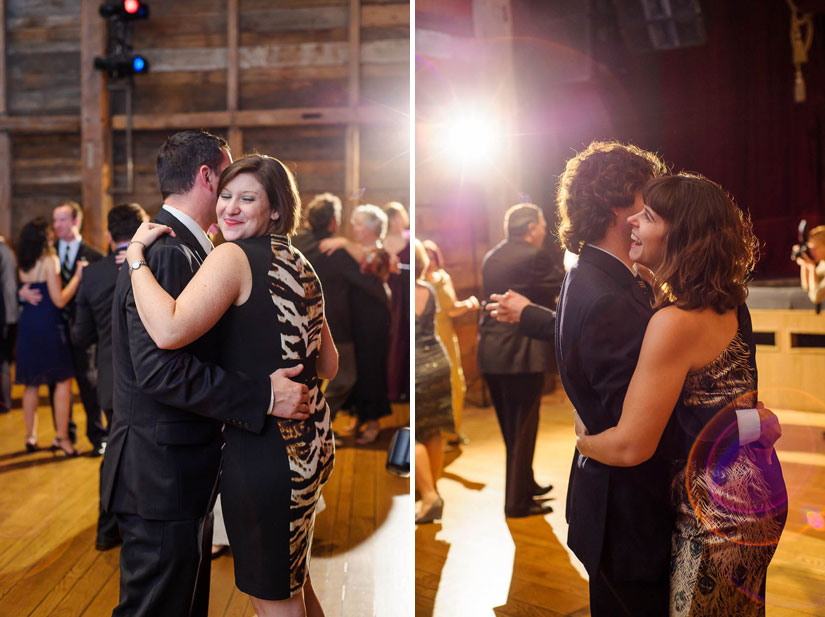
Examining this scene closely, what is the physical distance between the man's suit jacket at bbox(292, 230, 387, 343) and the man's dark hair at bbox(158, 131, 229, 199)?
8.49 ft

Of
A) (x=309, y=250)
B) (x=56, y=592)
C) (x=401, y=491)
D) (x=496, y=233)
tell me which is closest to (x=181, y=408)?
(x=56, y=592)

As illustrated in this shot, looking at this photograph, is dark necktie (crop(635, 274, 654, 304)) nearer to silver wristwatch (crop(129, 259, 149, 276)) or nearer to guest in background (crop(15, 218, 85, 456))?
silver wristwatch (crop(129, 259, 149, 276))

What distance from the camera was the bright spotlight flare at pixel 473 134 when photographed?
20.3 ft

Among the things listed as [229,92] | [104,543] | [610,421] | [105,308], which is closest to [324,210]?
[105,308]

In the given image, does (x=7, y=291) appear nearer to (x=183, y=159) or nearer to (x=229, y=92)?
(x=229, y=92)

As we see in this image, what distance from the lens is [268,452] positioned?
1.58 m

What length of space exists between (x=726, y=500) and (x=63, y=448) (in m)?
4.20

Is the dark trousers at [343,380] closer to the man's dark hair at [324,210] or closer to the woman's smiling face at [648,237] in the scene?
the man's dark hair at [324,210]

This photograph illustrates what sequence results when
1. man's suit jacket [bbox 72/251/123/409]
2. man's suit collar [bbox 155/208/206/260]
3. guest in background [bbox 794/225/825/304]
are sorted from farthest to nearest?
1. guest in background [bbox 794/225/825/304]
2. man's suit jacket [bbox 72/251/123/409]
3. man's suit collar [bbox 155/208/206/260]

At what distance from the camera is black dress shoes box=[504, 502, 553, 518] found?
A: 345 cm

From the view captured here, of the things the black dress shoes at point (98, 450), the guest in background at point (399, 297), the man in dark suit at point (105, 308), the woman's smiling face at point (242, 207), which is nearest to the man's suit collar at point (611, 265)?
the woman's smiling face at point (242, 207)

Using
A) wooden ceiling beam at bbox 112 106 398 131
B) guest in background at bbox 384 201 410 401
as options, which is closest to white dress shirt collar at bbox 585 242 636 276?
guest in background at bbox 384 201 410 401

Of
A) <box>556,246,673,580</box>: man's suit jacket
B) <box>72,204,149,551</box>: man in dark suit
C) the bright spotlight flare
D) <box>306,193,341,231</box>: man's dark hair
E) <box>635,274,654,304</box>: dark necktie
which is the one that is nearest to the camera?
<box>556,246,673,580</box>: man's suit jacket

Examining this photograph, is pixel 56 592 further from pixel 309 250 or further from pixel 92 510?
pixel 309 250
